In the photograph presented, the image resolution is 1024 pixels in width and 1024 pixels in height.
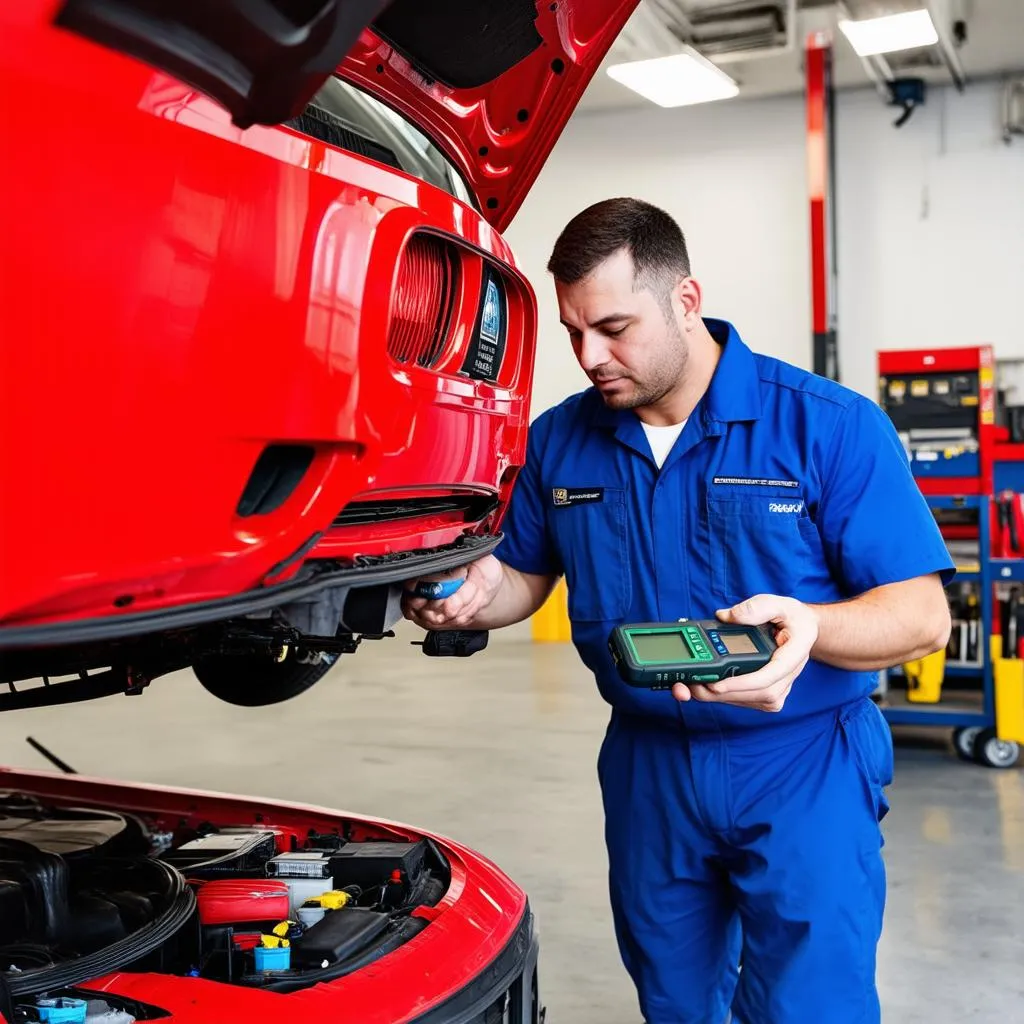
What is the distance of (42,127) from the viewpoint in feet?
2.97

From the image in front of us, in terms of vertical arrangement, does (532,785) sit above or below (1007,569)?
below

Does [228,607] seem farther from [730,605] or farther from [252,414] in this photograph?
[730,605]

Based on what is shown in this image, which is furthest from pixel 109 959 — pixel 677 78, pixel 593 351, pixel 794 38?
pixel 794 38

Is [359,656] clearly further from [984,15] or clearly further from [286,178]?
[286,178]

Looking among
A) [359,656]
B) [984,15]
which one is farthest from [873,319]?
[359,656]

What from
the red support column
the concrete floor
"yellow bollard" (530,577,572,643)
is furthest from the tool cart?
"yellow bollard" (530,577,572,643)

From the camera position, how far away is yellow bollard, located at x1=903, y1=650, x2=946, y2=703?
5.13 metres

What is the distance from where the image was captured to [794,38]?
26.1 ft

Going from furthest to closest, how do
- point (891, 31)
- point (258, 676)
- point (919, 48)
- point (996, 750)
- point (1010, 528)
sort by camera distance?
point (919, 48)
point (891, 31)
point (1010, 528)
point (996, 750)
point (258, 676)

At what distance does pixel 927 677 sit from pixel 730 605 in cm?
358

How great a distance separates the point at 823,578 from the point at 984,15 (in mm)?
7386

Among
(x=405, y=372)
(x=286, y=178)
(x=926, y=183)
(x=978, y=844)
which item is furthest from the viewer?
(x=926, y=183)

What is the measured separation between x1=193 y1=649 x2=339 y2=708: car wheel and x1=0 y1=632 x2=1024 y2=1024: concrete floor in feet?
3.54

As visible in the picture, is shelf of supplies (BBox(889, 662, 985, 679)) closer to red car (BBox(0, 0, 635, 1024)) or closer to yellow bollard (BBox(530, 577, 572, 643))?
yellow bollard (BBox(530, 577, 572, 643))
